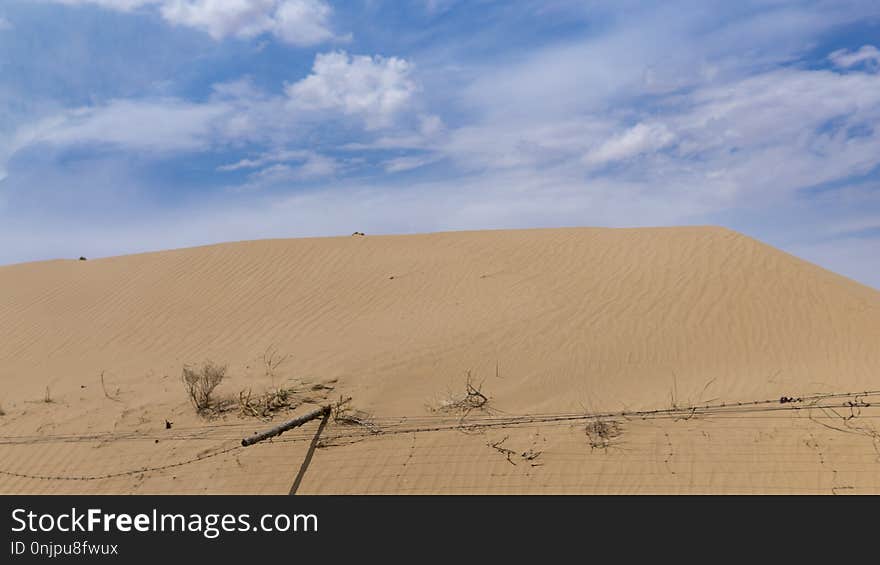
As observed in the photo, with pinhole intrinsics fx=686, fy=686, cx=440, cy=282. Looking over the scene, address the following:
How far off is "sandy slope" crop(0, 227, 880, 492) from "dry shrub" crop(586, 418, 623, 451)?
125 millimetres

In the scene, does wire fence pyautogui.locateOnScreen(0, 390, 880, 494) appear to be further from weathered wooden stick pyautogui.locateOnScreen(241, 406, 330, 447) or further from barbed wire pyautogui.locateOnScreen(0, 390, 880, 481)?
weathered wooden stick pyautogui.locateOnScreen(241, 406, 330, 447)

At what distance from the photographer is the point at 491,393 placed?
9914 millimetres

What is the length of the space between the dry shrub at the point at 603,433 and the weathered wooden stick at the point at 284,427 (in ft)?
10.7

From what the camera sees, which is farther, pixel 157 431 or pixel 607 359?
pixel 607 359

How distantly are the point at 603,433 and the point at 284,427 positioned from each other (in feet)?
11.9

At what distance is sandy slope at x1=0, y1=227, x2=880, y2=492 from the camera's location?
7.48m

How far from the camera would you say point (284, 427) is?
7.84 meters

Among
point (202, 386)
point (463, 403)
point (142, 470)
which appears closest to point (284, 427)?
point (142, 470)

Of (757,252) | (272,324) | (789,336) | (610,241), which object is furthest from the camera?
(610,241)

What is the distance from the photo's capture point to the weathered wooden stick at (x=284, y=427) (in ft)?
24.2

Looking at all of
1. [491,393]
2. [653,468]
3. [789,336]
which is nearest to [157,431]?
[491,393]

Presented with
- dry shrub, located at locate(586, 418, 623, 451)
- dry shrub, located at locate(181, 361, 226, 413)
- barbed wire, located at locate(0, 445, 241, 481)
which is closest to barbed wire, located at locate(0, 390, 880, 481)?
barbed wire, located at locate(0, 445, 241, 481)

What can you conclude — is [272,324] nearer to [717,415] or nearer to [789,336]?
[717,415]
